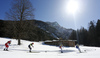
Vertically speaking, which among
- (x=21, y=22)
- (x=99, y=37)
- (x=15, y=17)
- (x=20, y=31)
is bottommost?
(x=99, y=37)

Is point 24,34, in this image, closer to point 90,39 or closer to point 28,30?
point 28,30

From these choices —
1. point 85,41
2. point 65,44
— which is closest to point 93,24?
point 85,41

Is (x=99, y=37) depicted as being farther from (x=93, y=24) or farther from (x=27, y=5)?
(x=27, y=5)

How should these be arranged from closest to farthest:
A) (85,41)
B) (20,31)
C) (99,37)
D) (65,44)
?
1. (20,31)
2. (65,44)
3. (99,37)
4. (85,41)

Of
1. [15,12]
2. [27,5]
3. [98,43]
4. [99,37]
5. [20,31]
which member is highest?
[27,5]

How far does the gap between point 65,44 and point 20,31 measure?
16773 millimetres

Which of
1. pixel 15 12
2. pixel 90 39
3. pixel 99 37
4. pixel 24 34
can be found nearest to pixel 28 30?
pixel 24 34

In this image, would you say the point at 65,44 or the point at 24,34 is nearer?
the point at 24,34

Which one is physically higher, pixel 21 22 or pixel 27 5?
pixel 27 5

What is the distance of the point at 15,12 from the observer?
18.8 metres

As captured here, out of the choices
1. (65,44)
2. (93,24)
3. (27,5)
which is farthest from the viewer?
(93,24)

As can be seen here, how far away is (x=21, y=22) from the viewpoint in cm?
1862

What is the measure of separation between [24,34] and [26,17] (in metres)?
4.49

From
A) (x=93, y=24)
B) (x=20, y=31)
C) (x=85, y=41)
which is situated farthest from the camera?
(x=85, y=41)
